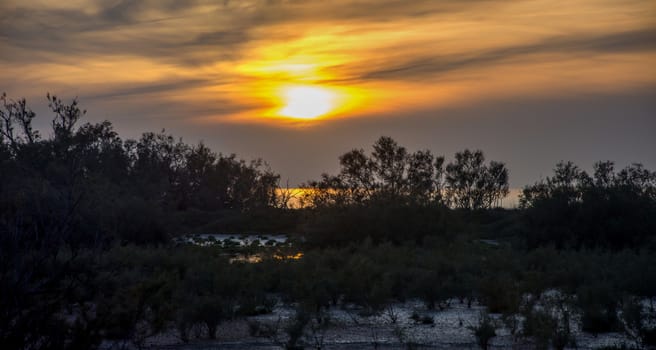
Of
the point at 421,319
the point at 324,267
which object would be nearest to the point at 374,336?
the point at 421,319

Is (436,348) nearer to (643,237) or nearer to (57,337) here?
(57,337)

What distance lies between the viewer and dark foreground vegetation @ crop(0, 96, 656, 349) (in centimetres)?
1179

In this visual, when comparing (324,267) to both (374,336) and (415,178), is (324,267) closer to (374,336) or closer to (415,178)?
(374,336)

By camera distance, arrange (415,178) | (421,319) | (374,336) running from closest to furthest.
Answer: (374,336) → (421,319) → (415,178)

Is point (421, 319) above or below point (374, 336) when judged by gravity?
above

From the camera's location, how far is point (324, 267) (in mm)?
26969

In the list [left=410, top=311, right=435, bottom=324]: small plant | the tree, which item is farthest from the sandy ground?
the tree

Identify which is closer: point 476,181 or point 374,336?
point 374,336

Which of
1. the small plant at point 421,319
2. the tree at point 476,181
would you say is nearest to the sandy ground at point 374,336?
the small plant at point 421,319

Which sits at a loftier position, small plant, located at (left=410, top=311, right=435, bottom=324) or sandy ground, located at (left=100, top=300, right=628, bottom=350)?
small plant, located at (left=410, top=311, right=435, bottom=324)

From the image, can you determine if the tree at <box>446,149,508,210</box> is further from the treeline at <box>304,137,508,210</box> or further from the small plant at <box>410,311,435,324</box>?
the small plant at <box>410,311,435,324</box>

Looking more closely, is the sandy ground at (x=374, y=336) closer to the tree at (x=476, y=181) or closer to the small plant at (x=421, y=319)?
the small plant at (x=421, y=319)

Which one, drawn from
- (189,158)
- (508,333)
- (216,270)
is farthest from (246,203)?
(508,333)

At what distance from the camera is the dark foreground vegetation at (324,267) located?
464 inches
